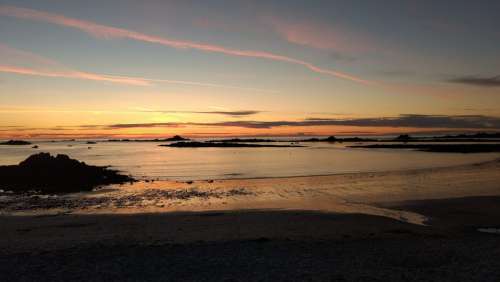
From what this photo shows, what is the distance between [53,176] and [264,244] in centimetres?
2625

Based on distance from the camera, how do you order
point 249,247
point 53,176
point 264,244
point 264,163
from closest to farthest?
point 249,247 → point 264,244 → point 53,176 → point 264,163

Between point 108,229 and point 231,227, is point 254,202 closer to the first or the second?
point 231,227

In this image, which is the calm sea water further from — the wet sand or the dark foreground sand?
the dark foreground sand

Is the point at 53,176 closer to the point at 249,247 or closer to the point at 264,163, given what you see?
the point at 249,247

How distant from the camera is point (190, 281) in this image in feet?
32.8

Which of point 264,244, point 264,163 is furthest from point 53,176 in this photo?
point 264,163

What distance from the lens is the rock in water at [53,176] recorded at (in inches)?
1231

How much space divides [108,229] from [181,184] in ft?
54.9

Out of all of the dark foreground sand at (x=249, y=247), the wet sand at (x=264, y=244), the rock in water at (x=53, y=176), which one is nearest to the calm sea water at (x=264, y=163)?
the rock in water at (x=53, y=176)

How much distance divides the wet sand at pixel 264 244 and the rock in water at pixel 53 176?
12.7 metres

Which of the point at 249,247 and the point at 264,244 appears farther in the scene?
the point at 264,244

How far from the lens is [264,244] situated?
44.3 feet

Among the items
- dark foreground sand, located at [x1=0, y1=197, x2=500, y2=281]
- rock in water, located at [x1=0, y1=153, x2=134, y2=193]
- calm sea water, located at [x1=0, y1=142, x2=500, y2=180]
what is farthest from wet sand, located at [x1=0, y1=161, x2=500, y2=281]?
calm sea water, located at [x1=0, y1=142, x2=500, y2=180]

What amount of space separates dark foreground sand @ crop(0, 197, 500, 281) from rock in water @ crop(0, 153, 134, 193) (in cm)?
1339
